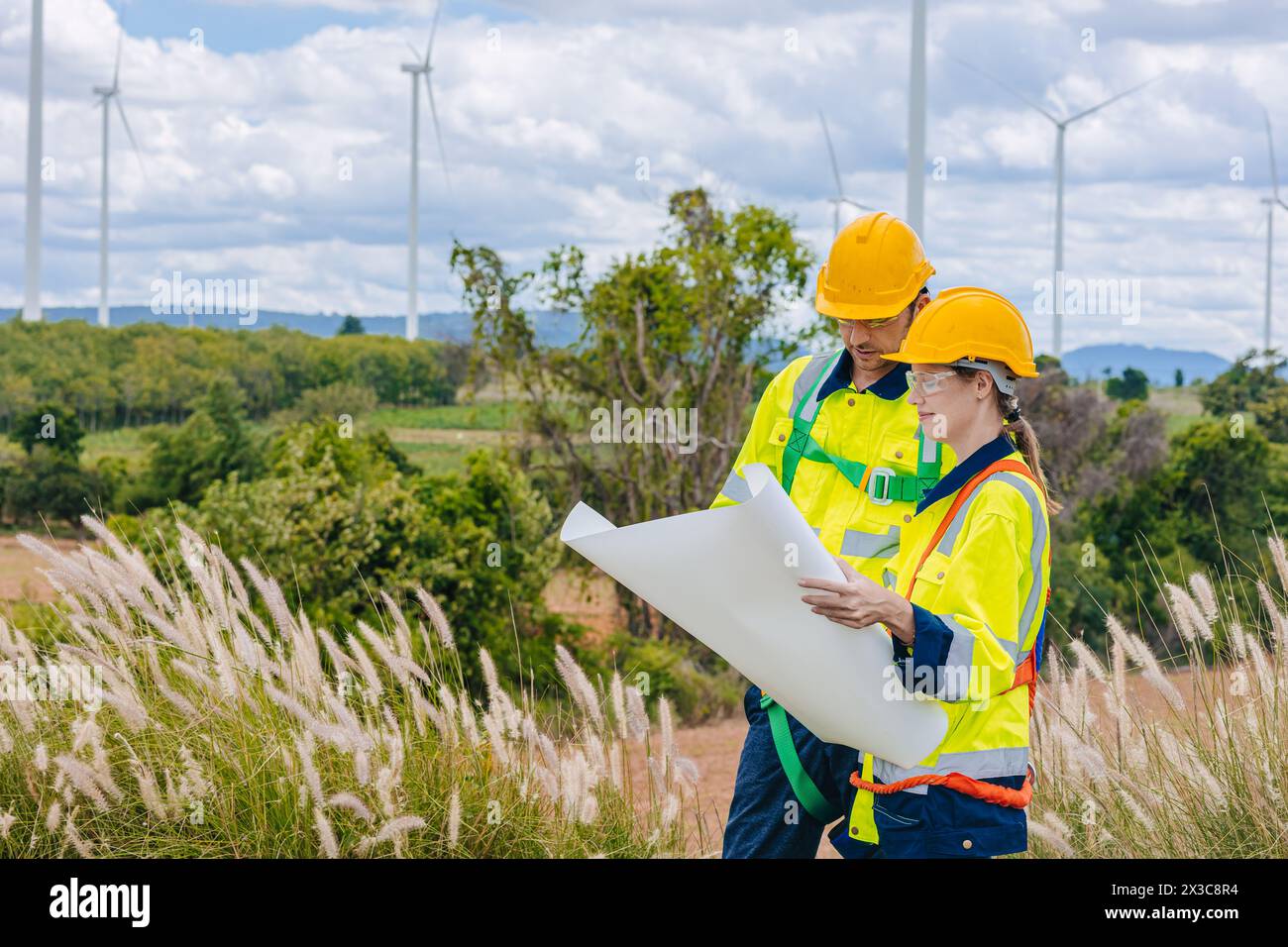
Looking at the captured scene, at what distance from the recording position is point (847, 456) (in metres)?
3.82

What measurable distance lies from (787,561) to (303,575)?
11420 millimetres

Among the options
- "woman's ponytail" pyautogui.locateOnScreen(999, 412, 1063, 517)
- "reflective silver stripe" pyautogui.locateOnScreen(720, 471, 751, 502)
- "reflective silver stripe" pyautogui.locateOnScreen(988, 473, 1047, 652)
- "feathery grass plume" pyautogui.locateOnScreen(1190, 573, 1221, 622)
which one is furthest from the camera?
"feathery grass plume" pyautogui.locateOnScreen(1190, 573, 1221, 622)

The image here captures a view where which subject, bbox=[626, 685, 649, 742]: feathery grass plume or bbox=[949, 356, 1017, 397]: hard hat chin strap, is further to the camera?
bbox=[626, 685, 649, 742]: feathery grass plume

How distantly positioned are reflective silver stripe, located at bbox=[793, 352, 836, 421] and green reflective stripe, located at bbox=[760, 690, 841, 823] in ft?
2.62

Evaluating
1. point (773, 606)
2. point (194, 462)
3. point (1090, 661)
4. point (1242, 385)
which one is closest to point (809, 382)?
point (773, 606)

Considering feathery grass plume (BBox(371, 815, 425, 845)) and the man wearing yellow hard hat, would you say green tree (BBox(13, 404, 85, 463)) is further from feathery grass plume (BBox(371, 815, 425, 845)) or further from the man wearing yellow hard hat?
the man wearing yellow hard hat

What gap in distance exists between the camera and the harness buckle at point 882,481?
3.69 m

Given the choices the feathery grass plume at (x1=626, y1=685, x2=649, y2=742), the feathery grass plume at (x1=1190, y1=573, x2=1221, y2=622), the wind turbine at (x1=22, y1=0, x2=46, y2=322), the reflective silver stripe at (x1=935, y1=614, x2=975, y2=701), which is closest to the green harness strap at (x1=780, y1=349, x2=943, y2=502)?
the reflective silver stripe at (x1=935, y1=614, x2=975, y2=701)

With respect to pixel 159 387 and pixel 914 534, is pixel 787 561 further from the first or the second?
pixel 159 387

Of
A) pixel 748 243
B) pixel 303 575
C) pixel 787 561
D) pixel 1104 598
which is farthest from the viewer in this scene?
pixel 1104 598

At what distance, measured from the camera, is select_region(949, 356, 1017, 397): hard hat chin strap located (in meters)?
3.23

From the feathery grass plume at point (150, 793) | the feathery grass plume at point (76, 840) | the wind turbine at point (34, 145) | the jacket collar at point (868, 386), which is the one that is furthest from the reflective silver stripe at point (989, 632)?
the wind turbine at point (34, 145)

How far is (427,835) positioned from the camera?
459 cm

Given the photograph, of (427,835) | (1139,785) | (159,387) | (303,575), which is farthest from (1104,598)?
(159,387)
